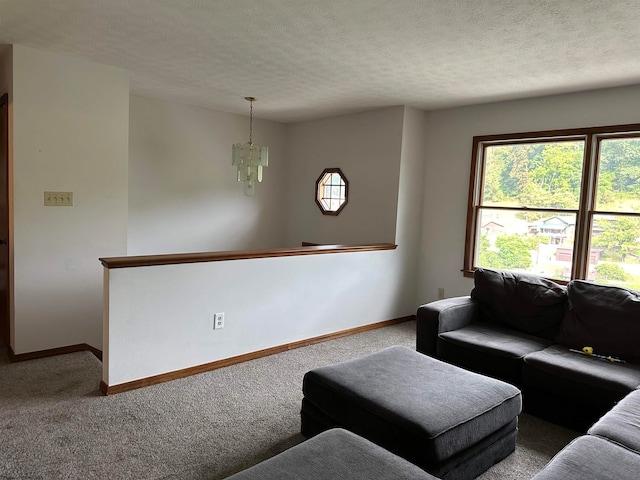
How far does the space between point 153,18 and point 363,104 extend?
8.33 ft

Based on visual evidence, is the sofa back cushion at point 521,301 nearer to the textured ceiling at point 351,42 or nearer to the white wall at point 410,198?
the white wall at point 410,198

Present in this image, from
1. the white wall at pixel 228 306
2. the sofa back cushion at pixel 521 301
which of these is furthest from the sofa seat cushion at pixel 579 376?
the white wall at pixel 228 306

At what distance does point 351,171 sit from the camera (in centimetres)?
526

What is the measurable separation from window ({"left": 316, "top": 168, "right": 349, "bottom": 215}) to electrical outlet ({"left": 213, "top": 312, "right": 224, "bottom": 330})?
2406 millimetres

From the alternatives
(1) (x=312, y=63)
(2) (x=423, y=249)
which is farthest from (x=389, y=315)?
(1) (x=312, y=63)

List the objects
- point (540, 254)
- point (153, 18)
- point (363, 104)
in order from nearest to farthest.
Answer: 1. point (153, 18)
2. point (540, 254)
3. point (363, 104)

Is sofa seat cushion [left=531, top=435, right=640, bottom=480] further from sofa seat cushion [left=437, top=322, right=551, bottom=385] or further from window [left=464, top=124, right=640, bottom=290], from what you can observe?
window [left=464, top=124, right=640, bottom=290]

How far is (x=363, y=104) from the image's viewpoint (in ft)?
15.5

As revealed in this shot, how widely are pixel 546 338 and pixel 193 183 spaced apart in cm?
392

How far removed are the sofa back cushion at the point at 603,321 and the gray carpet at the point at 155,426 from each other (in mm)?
634

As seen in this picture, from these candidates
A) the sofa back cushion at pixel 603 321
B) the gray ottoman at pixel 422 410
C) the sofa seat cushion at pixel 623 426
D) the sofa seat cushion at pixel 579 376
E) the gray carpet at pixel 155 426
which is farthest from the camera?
the sofa back cushion at pixel 603 321

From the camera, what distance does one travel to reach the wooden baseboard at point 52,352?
134 inches

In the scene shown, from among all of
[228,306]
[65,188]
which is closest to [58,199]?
[65,188]

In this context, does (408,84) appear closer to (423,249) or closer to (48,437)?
(423,249)
